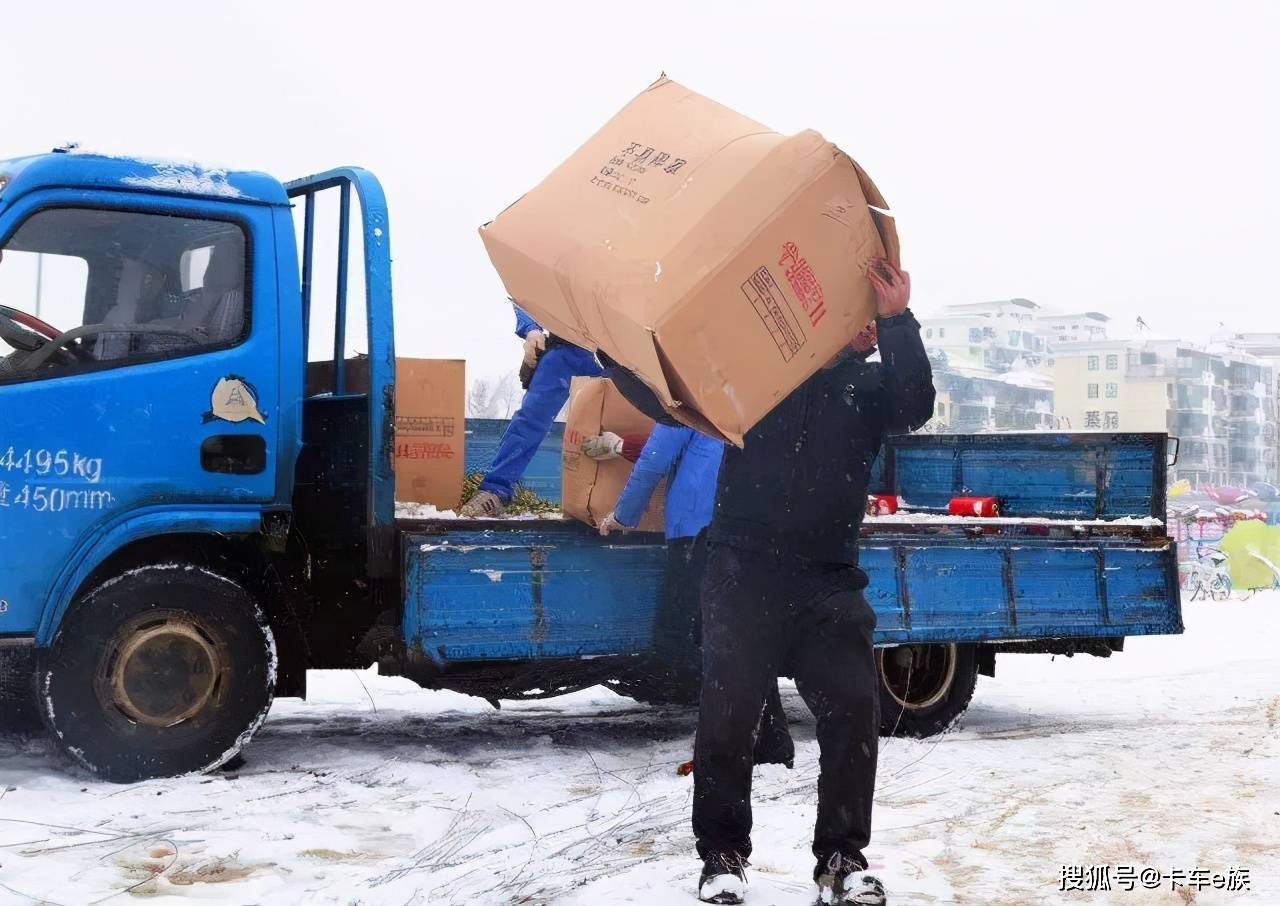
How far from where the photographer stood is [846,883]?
139 inches

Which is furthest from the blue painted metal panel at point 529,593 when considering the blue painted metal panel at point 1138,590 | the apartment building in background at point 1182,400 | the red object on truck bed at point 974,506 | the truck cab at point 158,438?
the apartment building in background at point 1182,400

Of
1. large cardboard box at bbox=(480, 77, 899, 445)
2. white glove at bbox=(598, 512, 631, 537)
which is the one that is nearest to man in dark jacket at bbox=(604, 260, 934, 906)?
large cardboard box at bbox=(480, 77, 899, 445)

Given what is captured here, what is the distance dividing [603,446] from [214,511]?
1609mm

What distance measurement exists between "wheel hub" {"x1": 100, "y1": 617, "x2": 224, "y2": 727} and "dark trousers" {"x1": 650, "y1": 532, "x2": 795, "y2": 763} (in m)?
1.88

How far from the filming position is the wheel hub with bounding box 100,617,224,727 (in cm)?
515

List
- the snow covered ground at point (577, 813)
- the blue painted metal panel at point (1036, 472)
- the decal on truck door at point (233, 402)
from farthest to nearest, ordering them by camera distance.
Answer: the blue painted metal panel at point (1036, 472) → the decal on truck door at point (233, 402) → the snow covered ground at point (577, 813)

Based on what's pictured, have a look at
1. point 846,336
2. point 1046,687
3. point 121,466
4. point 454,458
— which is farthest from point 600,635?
point 1046,687

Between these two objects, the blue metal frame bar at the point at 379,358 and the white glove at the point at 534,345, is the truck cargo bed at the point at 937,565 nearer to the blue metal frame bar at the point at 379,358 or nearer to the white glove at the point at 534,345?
the blue metal frame bar at the point at 379,358

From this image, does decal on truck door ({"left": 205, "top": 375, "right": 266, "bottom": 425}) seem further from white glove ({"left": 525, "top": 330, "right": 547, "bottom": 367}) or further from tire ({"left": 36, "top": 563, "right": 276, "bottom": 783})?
white glove ({"left": 525, "top": 330, "right": 547, "bottom": 367})

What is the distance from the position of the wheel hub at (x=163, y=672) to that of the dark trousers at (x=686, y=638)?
1883 millimetres

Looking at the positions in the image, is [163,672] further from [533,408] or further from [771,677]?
[771,677]

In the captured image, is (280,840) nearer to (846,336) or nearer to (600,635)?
(600,635)

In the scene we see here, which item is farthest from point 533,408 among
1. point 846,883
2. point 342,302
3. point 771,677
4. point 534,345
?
point 846,883

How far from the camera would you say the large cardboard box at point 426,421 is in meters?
5.95
